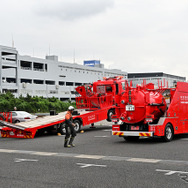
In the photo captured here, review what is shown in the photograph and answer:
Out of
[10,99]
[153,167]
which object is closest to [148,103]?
[153,167]

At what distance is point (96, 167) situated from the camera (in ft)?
33.3

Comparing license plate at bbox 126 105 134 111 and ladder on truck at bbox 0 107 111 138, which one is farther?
ladder on truck at bbox 0 107 111 138

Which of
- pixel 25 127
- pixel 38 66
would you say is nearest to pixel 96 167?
pixel 25 127

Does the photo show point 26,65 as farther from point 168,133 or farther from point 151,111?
point 168,133

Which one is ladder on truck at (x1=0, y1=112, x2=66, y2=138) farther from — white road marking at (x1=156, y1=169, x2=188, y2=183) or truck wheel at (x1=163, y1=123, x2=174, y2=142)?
white road marking at (x1=156, y1=169, x2=188, y2=183)

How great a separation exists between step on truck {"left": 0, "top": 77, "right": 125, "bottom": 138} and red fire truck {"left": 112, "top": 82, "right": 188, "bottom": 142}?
4736mm

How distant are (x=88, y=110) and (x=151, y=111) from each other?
7901mm

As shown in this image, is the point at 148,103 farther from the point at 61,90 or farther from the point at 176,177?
the point at 61,90

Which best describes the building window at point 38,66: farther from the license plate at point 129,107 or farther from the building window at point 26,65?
the license plate at point 129,107

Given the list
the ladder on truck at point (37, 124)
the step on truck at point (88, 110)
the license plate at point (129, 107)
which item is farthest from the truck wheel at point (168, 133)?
the ladder on truck at point (37, 124)

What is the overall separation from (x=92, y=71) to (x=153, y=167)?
122270 mm

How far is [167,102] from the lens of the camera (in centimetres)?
1700

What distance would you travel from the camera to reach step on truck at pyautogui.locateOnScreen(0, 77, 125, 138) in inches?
789

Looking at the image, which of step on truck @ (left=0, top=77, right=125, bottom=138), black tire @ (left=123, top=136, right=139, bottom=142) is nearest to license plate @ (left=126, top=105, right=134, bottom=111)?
black tire @ (left=123, top=136, right=139, bottom=142)
